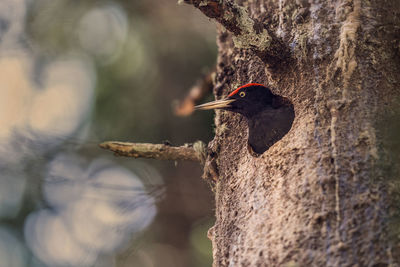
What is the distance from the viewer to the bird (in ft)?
7.57

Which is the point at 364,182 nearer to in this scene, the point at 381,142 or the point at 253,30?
the point at 381,142

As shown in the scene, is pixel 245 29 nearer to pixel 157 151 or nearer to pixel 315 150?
pixel 315 150

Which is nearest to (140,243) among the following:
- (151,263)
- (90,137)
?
(151,263)

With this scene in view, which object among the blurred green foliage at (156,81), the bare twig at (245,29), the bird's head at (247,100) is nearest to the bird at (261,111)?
the bird's head at (247,100)

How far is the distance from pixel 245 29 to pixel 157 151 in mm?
771

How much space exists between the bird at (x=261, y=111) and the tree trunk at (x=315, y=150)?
2.4 inches

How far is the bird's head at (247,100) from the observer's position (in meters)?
2.44

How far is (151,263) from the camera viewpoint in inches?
196

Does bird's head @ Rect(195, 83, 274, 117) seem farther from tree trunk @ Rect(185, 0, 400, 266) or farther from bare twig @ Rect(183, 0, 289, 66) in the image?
bare twig @ Rect(183, 0, 289, 66)

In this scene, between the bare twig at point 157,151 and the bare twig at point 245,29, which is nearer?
the bare twig at point 245,29

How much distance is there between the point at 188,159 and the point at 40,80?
3651 mm

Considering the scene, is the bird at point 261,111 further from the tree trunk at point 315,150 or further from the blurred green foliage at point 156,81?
→ the blurred green foliage at point 156,81

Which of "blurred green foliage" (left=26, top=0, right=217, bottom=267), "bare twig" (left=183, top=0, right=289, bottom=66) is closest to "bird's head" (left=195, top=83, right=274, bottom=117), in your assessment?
"bare twig" (left=183, top=0, right=289, bottom=66)

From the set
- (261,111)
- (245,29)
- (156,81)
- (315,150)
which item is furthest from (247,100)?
(156,81)
